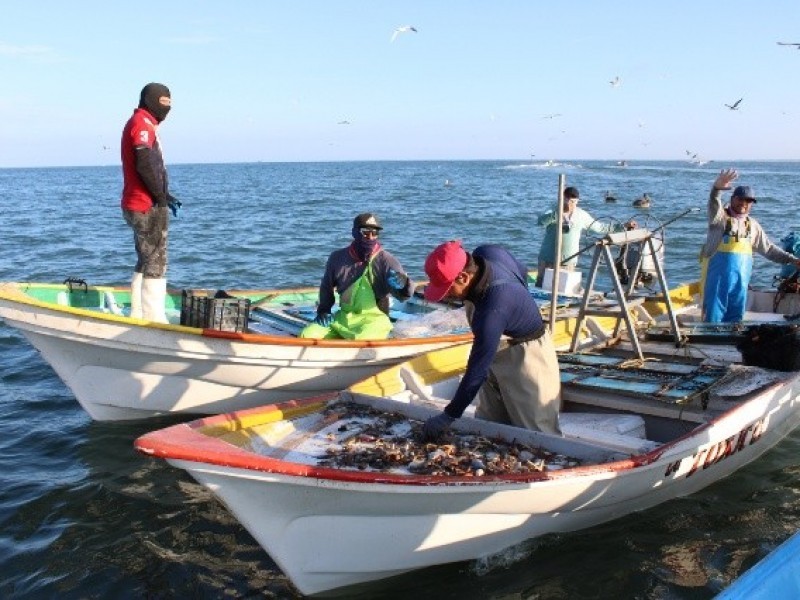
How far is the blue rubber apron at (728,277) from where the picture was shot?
9312mm

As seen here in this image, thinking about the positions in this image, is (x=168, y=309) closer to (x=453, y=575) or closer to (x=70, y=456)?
(x=70, y=456)

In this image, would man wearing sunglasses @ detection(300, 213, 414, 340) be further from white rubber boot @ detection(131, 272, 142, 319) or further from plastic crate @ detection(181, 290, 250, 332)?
white rubber boot @ detection(131, 272, 142, 319)

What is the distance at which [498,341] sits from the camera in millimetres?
5332

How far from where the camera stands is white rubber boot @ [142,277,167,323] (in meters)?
7.96

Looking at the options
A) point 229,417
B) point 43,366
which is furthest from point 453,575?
point 43,366

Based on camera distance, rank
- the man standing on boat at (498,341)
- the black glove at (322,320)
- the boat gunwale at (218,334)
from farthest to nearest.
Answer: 1. the black glove at (322,320)
2. the boat gunwale at (218,334)
3. the man standing on boat at (498,341)

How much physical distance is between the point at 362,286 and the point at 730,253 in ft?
14.6

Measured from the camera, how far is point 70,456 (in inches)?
313

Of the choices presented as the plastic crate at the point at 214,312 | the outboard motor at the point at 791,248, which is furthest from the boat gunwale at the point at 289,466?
the outboard motor at the point at 791,248

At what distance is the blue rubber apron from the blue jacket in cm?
477

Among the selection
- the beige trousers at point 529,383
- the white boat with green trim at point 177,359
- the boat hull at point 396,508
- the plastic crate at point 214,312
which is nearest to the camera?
the boat hull at point 396,508

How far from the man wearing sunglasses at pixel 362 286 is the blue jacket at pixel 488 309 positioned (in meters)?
2.62

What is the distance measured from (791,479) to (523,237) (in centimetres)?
2223

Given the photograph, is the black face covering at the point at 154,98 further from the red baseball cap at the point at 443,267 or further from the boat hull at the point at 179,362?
the red baseball cap at the point at 443,267
